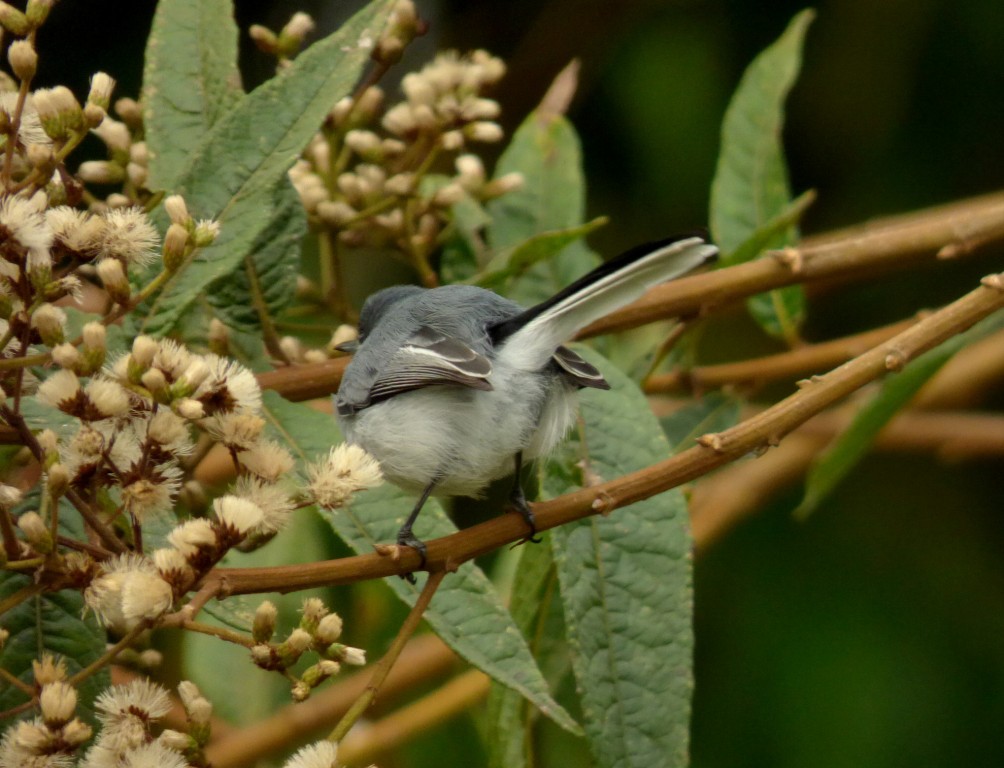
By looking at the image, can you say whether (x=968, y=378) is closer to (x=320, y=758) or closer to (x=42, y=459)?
(x=320, y=758)

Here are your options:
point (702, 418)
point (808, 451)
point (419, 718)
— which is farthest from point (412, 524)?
point (808, 451)

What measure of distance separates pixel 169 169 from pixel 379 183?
478 millimetres

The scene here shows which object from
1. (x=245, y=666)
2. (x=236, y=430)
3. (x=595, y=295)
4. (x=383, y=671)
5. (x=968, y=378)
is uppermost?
(x=595, y=295)

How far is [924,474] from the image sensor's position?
3.88 metres

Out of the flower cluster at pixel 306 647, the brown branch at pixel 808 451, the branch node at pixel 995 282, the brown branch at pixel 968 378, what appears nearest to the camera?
the flower cluster at pixel 306 647

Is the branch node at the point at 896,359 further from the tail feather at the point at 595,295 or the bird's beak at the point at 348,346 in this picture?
the bird's beak at the point at 348,346

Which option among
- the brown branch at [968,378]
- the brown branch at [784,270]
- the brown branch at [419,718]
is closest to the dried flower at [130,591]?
the brown branch at [784,270]

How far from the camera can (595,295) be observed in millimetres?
1562

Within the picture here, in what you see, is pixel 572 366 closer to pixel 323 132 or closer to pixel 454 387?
pixel 454 387

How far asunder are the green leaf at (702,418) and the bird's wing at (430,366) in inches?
30.9

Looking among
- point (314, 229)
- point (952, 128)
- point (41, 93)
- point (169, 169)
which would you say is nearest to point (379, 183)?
point (314, 229)

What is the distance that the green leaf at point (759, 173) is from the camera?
2.64m

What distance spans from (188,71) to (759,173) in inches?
52.4

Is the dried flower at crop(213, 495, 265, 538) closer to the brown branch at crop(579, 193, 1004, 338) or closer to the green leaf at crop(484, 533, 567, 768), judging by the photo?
the green leaf at crop(484, 533, 567, 768)
